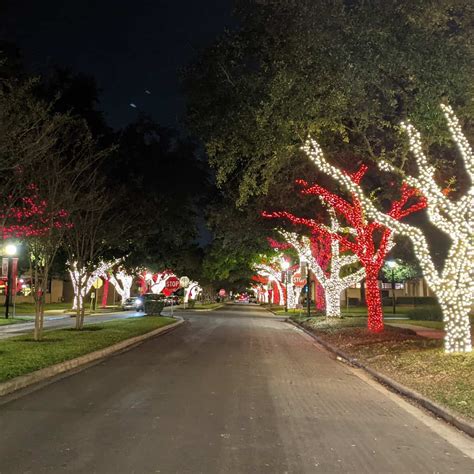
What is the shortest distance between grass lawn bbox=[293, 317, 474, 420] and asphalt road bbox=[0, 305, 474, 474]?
0.67 meters

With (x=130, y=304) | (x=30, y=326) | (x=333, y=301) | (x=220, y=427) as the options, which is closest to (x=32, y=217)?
(x=30, y=326)

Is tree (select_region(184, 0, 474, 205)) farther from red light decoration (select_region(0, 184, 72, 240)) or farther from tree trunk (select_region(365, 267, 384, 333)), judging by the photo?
tree trunk (select_region(365, 267, 384, 333))

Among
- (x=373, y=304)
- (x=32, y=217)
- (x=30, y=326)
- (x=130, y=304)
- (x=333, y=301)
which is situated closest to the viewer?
(x=32, y=217)

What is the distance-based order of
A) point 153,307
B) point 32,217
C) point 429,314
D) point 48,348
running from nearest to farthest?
point 48,348 < point 32,217 < point 429,314 < point 153,307

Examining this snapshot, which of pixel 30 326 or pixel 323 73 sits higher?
pixel 323 73

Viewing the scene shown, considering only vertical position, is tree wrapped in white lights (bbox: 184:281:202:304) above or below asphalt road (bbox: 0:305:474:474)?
above

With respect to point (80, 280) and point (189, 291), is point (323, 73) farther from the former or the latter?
point (189, 291)

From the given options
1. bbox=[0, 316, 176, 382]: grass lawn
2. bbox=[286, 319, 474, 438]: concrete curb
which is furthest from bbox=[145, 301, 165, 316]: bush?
bbox=[286, 319, 474, 438]: concrete curb

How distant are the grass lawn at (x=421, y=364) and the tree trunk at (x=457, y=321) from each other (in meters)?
0.35

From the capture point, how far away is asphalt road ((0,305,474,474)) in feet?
20.5

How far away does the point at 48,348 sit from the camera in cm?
1627

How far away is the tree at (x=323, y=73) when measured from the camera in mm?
12828

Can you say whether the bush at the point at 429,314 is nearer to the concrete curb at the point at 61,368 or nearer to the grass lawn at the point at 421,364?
the grass lawn at the point at 421,364

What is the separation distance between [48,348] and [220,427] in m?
9.79
